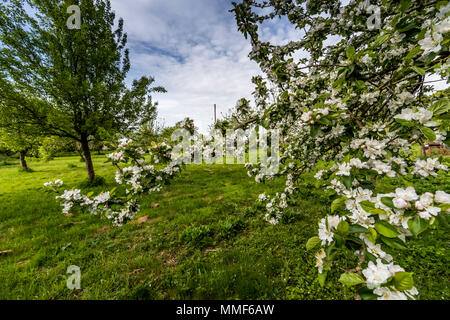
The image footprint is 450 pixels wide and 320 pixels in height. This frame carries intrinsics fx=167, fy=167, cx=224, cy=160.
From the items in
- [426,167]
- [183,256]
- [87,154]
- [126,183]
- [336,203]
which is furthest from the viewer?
[87,154]

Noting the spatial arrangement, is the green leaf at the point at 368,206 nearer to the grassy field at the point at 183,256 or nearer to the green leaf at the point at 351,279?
the green leaf at the point at 351,279

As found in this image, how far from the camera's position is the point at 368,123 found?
158cm

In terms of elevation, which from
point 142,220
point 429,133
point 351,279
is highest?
point 429,133

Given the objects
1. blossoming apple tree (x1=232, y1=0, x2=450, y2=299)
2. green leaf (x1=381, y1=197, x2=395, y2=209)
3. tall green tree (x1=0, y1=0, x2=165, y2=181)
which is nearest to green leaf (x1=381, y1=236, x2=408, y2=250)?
blossoming apple tree (x1=232, y1=0, x2=450, y2=299)

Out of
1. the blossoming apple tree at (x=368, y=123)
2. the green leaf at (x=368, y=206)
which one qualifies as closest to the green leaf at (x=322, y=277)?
the blossoming apple tree at (x=368, y=123)

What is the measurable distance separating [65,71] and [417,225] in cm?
843

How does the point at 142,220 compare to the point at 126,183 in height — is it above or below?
below

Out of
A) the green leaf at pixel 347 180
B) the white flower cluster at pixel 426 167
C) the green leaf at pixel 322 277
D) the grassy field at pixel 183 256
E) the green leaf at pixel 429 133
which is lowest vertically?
the grassy field at pixel 183 256

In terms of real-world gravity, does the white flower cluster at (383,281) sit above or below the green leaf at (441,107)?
below

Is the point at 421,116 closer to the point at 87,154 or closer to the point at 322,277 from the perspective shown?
the point at 322,277

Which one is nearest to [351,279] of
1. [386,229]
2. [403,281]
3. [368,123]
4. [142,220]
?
[403,281]

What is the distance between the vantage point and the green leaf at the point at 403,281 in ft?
2.41
